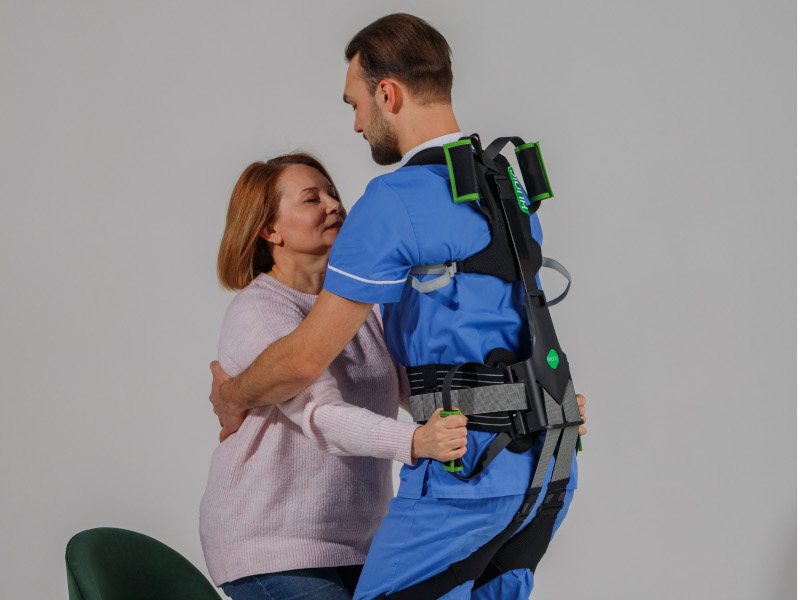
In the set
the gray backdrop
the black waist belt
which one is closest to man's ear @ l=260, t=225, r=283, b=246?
the black waist belt

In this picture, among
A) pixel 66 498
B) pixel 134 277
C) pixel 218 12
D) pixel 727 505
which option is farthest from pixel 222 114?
pixel 727 505

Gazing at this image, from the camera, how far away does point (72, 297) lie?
4.07 m

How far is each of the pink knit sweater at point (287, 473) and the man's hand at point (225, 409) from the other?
0.02 metres

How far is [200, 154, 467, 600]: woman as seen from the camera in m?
2.38

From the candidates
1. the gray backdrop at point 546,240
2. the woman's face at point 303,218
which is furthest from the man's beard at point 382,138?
the gray backdrop at point 546,240

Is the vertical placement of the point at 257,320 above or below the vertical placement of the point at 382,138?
below

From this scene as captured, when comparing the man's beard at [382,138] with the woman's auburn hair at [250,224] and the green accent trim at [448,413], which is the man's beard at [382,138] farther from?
A: the green accent trim at [448,413]

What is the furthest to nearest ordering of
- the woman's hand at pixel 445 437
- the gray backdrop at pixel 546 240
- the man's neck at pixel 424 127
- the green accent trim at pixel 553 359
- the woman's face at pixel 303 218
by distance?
the gray backdrop at pixel 546 240 → the woman's face at pixel 303 218 → the man's neck at pixel 424 127 → the green accent trim at pixel 553 359 → the woman's hand at pixel 445 437

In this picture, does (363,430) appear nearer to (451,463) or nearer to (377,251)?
(451,463)

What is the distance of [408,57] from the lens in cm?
228

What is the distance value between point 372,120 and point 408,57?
15 centimetres

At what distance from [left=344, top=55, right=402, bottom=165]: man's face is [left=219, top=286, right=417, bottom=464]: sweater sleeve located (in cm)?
40

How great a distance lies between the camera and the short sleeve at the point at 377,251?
2.10 meters

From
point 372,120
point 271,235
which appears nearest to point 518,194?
point 372,120
